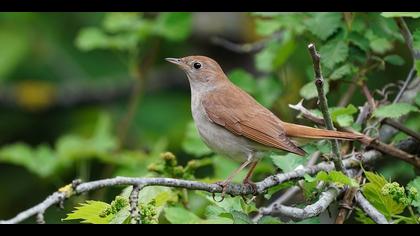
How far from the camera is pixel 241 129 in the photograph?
5191 millimetres

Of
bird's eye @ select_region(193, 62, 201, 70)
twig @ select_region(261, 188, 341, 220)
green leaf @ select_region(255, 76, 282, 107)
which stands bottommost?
twig @ select_region(261, 188, 341, 220)

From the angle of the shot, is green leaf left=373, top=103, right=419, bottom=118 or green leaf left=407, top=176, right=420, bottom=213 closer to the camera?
green leaf left=407, top=176, right=420, bottom=213

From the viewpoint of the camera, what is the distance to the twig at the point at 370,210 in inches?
145

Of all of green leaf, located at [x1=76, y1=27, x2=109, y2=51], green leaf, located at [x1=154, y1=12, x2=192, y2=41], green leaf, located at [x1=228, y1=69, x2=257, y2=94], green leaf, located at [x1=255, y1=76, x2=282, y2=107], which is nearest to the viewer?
green leaf, located at [x1=255, y1=76, x2=282, y2=107]

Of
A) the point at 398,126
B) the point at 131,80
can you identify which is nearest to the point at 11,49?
the point at 131,80

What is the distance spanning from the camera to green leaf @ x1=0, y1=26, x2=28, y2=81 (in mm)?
8281

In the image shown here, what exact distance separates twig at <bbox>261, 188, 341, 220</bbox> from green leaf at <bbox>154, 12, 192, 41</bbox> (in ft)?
8.59

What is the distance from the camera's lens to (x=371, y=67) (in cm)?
517

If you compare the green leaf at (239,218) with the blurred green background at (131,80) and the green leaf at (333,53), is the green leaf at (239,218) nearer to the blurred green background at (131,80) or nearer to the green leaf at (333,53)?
the blurred green background at (131,80)

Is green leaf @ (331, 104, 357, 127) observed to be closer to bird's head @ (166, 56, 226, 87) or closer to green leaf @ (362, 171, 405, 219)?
green leaf @ (362, 171, 405, 219)

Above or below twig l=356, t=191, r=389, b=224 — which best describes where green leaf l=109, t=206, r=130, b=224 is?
above

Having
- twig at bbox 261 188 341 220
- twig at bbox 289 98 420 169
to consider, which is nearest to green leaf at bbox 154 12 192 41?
twig at bbox 289 98 420 169
